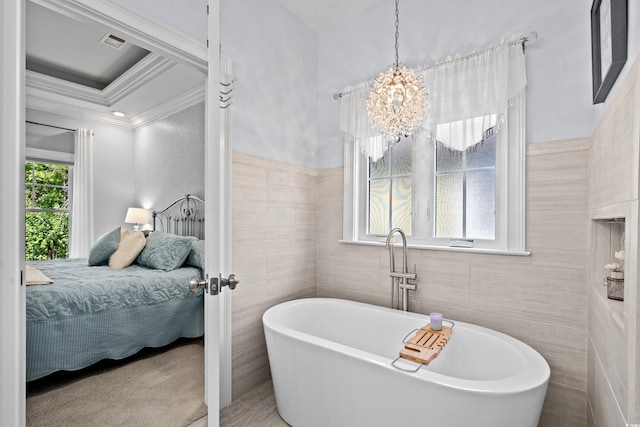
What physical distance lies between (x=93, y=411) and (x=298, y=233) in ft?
5.66

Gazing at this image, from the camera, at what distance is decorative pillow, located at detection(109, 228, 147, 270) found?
9.72 feet

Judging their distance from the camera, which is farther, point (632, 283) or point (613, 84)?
point (613, 84)

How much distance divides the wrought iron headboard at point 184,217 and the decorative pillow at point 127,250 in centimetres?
50

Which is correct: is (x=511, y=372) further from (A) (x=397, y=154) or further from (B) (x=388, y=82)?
(B) (x=388, y=82)

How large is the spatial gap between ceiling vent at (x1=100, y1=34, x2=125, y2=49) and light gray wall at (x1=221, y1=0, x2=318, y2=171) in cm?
138

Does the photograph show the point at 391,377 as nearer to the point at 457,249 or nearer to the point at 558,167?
the point at 457,249

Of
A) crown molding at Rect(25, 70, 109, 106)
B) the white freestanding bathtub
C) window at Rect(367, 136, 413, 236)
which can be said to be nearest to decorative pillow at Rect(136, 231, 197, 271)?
the white freestanding bathtub

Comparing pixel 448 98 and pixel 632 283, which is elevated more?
pixel 448 98

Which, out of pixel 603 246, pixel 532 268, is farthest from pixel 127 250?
pixel 603 246

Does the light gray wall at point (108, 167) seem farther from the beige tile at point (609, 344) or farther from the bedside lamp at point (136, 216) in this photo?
the beige tile at point (609, 344)

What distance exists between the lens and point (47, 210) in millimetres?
3875

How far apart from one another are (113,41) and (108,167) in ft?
6.71

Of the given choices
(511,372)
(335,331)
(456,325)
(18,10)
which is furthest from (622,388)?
(18,10)

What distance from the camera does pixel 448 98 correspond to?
1.98 meters
